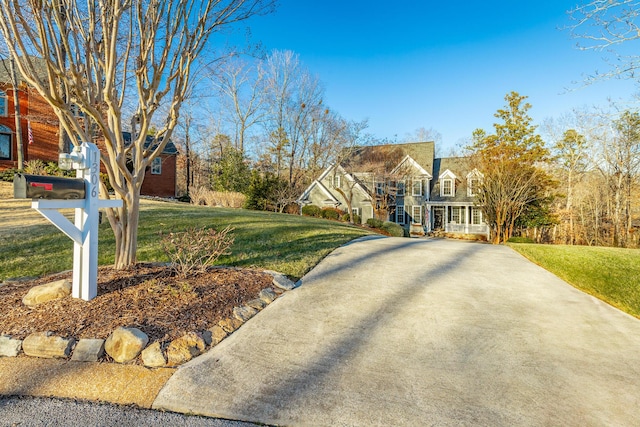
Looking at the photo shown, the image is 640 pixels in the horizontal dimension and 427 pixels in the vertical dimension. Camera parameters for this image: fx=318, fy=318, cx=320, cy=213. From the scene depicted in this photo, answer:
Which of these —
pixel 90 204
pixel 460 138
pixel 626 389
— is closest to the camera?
pixel 626 389

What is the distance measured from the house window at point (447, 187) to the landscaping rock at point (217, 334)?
23690 millimetres

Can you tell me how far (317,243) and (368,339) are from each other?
170 inches

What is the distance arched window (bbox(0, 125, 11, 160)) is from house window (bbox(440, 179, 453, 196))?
28159 mm

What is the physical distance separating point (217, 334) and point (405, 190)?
2348 cm

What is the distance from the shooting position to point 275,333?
11.3 feet

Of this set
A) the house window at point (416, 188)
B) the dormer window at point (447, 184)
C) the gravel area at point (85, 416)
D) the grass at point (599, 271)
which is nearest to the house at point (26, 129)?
the house window at point (416, 188)

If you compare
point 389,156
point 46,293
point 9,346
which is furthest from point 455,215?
point 9,346

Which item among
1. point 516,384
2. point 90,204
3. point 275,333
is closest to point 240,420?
point 275,333

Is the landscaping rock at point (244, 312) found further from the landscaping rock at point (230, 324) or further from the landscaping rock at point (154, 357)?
the landscaping rock at point (154, 357)

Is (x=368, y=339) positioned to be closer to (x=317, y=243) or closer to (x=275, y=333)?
(x=275, y=333)

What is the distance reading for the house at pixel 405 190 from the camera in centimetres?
2362

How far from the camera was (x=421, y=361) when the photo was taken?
9.82 feet

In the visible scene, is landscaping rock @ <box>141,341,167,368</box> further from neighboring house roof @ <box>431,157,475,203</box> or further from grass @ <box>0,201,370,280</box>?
neighboring house roof @ <box>431,157,475,203</box>

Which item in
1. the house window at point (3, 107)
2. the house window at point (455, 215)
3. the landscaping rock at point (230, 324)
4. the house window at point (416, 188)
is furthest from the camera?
the house window at point (416, 188)
